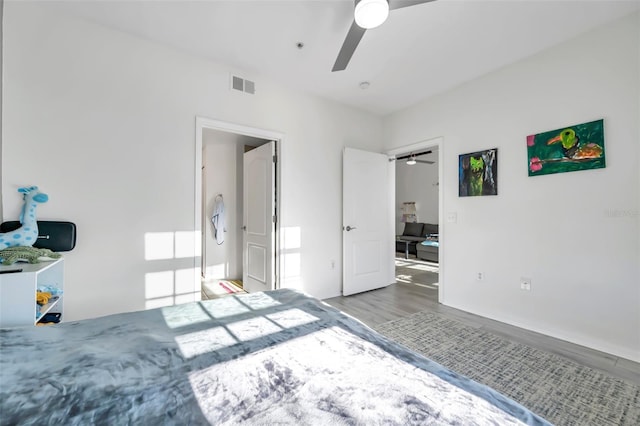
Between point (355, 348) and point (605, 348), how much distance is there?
266 centimetres

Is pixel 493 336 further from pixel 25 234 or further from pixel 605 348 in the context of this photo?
pixel 25 234

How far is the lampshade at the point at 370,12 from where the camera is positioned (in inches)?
69.3

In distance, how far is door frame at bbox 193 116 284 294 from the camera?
2.81 metres

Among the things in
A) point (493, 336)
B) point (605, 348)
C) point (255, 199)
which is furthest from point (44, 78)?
point (605, 348)

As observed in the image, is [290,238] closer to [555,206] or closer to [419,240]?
[555,206]

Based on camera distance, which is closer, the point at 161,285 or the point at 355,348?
the point at 355,348

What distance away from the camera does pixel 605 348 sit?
234 centimetres

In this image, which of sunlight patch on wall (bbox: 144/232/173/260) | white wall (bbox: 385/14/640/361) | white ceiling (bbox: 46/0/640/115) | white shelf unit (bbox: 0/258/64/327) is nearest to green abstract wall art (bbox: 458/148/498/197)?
white wall (bbox: 385/14/640/361)

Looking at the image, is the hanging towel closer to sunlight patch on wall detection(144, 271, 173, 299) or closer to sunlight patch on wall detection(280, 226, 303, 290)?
sunlight patch on wall detection(280, 226, 303, 290)

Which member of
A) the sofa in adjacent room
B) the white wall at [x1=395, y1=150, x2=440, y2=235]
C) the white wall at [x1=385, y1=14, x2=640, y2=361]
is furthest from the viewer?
the white wall at [x1=395, y1=150, x2=440, y2=235]

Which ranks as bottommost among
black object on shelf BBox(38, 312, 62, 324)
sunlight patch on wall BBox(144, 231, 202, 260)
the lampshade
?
black object on shelf BBox(38, 312, 62, 324)

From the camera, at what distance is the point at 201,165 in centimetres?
296

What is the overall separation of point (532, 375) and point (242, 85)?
3708 mm

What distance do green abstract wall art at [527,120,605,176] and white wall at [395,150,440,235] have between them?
5354mm
